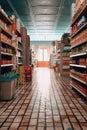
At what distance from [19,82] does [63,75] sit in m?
4.65

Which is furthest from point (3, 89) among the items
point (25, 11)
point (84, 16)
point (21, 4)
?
point (25, 11)

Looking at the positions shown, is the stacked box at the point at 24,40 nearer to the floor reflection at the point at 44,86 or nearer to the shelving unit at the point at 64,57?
the floor reflection at the point at 44,86

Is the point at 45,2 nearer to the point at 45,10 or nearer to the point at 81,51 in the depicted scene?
the point at 45,10

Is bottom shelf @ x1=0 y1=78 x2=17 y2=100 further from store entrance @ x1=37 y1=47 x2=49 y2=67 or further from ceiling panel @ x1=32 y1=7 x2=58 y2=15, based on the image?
store entrance @ x1=37 y1=47 x2=49 y2=67

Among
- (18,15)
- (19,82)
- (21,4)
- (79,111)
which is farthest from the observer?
(18,15)

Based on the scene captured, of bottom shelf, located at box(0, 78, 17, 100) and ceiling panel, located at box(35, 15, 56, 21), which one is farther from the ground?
ceiling panel, located at box(35, 15, 56, 21)

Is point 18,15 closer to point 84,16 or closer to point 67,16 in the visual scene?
point 67,16

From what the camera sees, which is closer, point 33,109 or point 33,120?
point 33,120

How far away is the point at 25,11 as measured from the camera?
36.6 ft

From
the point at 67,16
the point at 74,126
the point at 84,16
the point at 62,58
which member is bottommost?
the point at 74,126

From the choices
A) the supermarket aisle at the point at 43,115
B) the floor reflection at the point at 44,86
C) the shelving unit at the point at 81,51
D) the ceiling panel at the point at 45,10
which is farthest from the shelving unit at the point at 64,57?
the supermarket aisle at the point at 43,115

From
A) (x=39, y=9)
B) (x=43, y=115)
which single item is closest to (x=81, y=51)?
(x=43, y=115)

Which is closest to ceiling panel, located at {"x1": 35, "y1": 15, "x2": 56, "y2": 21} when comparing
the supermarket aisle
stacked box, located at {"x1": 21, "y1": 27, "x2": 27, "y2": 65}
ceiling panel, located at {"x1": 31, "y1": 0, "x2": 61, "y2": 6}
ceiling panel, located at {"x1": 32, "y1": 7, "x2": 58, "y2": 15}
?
ceiling panel, located at {"x1": 32, "y1": 7, "x2": 58, "y2": 15}

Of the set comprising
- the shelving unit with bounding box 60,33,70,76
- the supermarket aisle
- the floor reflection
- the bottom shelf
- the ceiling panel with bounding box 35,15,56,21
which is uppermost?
the ceiling panel with bounding box 35,15,56,21
